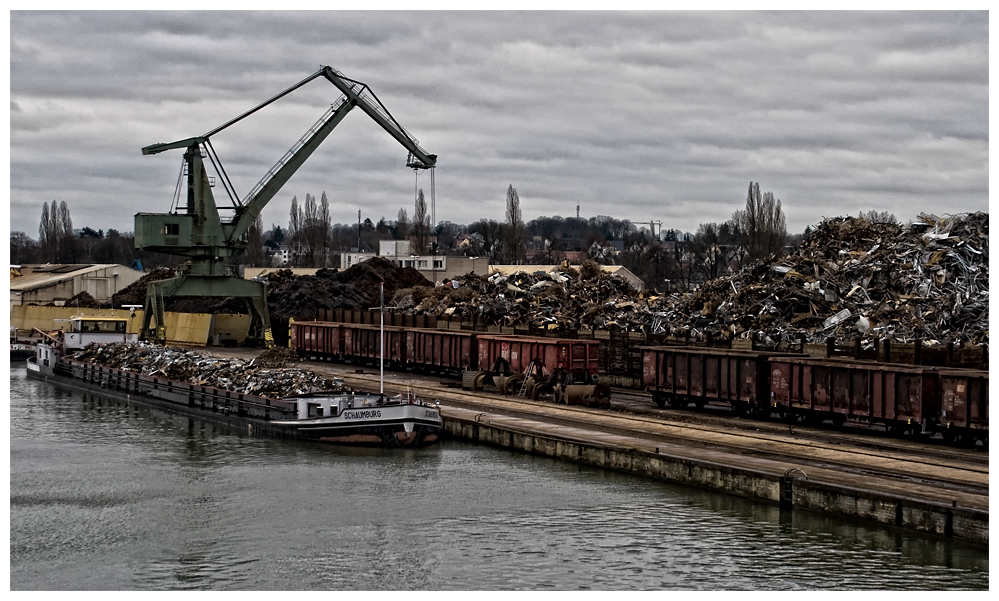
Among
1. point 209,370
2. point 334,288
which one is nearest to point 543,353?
point 209,370

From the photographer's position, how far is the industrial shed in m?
114

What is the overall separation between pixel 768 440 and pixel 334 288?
60579 mm

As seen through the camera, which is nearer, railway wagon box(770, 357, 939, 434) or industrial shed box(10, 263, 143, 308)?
railway wagon box(770, 357, 939, 434)

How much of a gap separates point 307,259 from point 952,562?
12715cm

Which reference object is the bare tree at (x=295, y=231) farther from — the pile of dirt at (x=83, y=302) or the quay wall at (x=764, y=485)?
the quay wall at (x=764, y=485)

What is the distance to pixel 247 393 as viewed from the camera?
4572 cm

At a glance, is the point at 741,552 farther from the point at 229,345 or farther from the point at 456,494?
the point at 229,345

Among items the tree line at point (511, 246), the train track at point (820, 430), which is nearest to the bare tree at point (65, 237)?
the tree line at point (511, 246)

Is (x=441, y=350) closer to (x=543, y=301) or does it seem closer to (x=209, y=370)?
(x=209, y=370)

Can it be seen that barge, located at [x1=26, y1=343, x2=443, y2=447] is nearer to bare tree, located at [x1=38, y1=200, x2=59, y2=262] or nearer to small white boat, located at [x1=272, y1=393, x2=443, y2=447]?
small white boat, located at [x1=272, y1=393, x2=443, y2=447]

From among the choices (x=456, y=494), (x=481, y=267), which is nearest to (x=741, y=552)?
(x=456, y=494)

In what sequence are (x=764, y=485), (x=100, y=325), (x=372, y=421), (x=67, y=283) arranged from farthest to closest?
(x=67, y=283)
(x=100, y=325)
(x=372, y=421)
(x=764, y=485)

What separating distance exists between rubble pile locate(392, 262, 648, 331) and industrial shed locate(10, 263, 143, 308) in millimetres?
51061

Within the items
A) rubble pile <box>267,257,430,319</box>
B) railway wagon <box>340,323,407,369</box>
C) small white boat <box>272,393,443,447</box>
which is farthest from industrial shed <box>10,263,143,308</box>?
small white boat <box>272,393,443,447</box>
